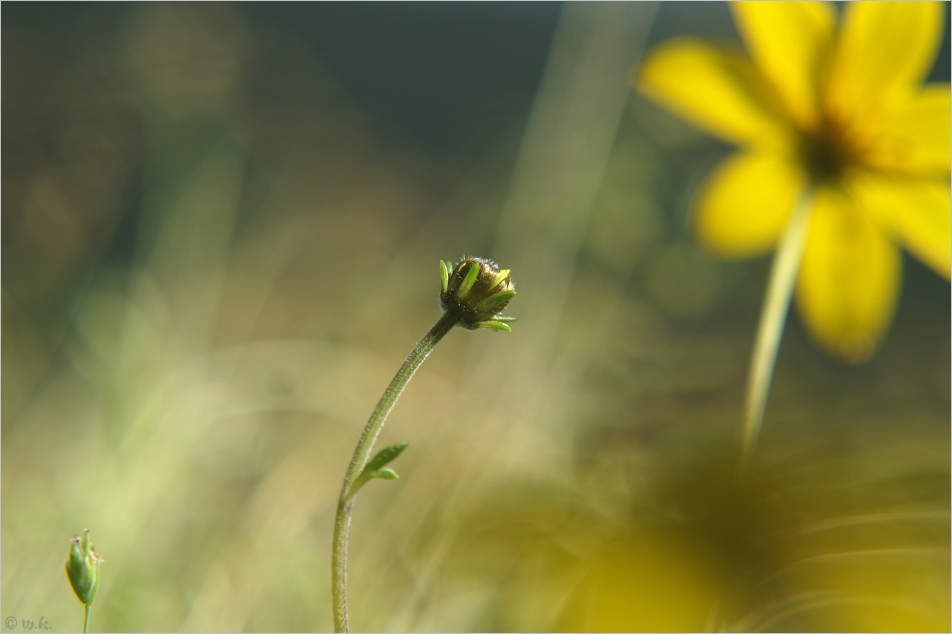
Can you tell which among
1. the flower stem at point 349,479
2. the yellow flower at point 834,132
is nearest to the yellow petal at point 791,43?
the yellow flower at point 834,132

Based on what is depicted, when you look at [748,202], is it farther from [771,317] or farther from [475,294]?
[475,294]

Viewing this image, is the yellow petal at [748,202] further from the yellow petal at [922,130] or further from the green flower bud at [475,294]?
the green flower bud at [475,294]

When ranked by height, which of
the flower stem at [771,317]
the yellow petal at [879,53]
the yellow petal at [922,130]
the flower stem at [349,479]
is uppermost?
Answer: the yellow petal at [879,53]

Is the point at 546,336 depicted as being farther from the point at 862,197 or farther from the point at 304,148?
the point at 304,148

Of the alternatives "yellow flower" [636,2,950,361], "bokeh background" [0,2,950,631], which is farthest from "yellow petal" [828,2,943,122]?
"bokeh background" [0,2,950,631]

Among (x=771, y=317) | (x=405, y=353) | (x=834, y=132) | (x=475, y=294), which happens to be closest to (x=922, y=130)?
(x=834, y=132)
